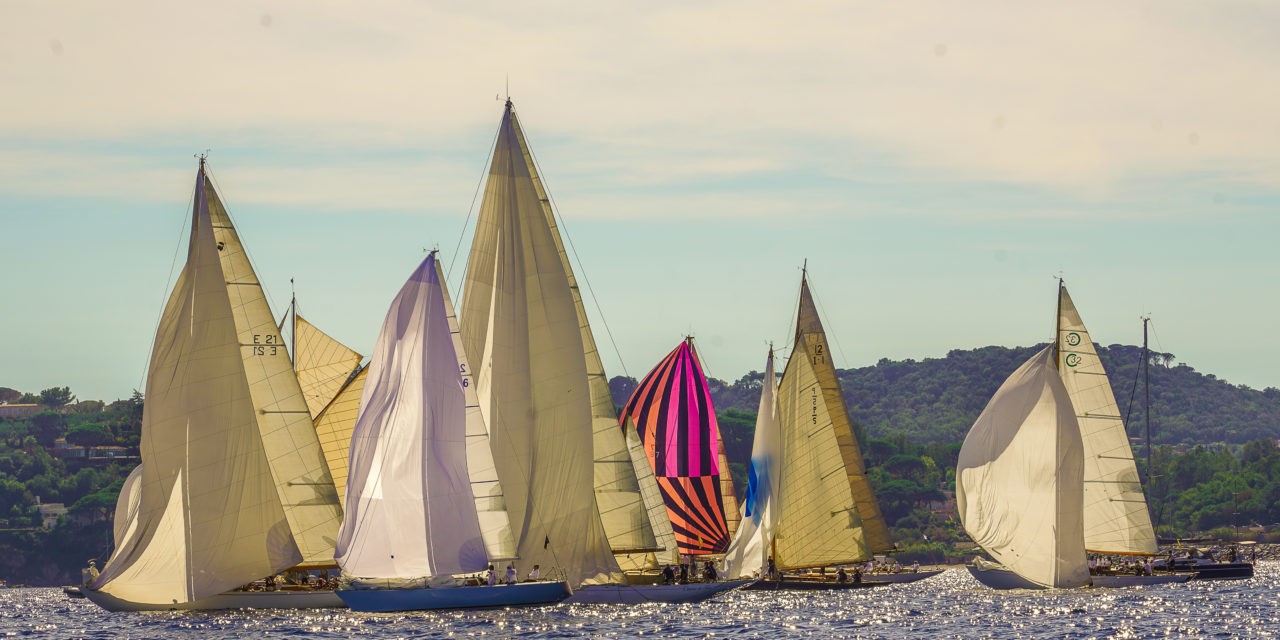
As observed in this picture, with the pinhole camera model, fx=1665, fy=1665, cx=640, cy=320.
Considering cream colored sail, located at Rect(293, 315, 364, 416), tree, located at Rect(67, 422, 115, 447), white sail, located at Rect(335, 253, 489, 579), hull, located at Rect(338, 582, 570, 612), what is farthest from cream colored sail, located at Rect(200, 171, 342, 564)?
tree, located at Rect(67, 422, 115, 447)

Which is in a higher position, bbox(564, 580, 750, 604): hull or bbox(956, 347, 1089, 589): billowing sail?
bbox(956, 347, 1089, 589): billowing sail

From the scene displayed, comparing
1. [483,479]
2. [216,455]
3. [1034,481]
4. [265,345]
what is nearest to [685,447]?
[1034,481]

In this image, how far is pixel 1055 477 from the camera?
67688mm

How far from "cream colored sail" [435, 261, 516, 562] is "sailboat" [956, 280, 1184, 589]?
25.1 m

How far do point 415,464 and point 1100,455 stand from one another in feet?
112

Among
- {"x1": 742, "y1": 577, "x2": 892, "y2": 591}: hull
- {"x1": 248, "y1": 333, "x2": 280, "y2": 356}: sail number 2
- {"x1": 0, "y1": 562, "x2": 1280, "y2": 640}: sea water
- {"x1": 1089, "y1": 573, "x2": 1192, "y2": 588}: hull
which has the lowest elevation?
{"x1": 0, "y1": 562, "x2": 1280, "y2": 640}: sea water

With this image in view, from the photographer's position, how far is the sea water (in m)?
50.6

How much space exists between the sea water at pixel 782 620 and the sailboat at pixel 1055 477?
181 centimetres

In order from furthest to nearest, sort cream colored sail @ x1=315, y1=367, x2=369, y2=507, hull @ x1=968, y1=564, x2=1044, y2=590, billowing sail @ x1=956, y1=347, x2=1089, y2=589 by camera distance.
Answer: hull @ x1=968, y1=564, x2=1044, y2=590
billowing sail @ x1=956, y1=347, x2=1089, y2=589
cream colored sail @ x1=315, y1=367, x2=369, y2=507

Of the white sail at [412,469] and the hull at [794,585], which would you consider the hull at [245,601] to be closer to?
the white sail at [412,469]

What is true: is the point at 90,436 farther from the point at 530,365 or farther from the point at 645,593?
the point at 530,365

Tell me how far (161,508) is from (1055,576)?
35.6 metres

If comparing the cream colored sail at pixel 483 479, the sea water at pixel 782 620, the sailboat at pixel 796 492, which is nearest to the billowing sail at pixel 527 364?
the cream colored sail at pixel 483 479

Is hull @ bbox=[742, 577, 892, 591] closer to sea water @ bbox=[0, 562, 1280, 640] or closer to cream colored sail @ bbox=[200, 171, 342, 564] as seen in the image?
sea water @ bbox=[0, 562, 1280, 640]
